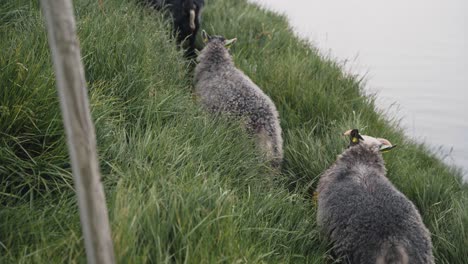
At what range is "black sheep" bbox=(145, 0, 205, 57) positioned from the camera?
6.44 meters

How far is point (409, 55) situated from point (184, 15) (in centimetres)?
619

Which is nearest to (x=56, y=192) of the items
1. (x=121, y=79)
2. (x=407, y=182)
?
(x=121, y=79)

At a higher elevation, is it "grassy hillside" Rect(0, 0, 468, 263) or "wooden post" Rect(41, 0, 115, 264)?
"wooden post" Rect(41, 0, 115, 264)

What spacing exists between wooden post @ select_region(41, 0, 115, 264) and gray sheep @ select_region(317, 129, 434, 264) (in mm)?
2192

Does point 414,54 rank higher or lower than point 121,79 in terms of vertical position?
higher

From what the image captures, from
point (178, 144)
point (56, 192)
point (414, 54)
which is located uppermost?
point (414, 54)

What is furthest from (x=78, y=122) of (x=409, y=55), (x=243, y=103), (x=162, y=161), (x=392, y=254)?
(x=409, y=55)

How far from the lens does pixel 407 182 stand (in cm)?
497

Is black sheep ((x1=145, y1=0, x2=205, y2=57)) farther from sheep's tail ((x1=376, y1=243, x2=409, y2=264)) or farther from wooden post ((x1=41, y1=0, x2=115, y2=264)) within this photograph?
wooden post ((x1=41, y1=0, x2=115, y2=264))

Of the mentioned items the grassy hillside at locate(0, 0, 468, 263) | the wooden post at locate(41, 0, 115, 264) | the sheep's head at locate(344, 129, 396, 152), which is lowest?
the grassy hillside at locate(0, 0, 468, 263)

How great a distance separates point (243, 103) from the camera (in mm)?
4898

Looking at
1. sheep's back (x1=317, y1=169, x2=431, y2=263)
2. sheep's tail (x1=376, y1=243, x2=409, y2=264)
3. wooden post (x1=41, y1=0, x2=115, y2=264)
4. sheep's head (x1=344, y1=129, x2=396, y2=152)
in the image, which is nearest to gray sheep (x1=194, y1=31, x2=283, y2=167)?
sheep's head (x1=344, y1=129, x2=396, y2=152)

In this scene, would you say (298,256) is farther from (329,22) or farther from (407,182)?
(329,22)

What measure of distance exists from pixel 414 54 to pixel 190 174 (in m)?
9.11
